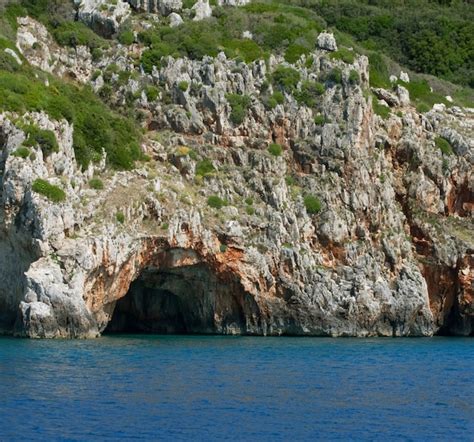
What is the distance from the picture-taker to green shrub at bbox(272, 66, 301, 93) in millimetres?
77812

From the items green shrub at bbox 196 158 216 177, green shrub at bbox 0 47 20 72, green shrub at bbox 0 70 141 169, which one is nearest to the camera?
green shrub at bbox 0 70 141 169

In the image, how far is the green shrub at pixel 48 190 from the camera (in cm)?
5994

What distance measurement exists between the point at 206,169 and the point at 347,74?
15.5 meters

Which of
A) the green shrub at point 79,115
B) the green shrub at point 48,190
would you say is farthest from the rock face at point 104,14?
the green shrub at point 48,190

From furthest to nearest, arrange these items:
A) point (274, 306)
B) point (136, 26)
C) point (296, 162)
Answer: point (136, 26)
point (296, 162)
point (274, 306)

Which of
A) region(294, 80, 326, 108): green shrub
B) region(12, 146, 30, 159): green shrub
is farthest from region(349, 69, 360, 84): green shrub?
region(12, 146, 30, 159): green shrub

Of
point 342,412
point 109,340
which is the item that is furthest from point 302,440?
point 109,340

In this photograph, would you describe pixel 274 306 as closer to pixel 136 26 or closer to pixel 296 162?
pixel 296 162

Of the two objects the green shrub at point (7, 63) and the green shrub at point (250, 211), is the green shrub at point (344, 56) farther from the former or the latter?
the green shrub at point (7, 63)

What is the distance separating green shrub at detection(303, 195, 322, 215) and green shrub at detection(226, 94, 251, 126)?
28.2 feet

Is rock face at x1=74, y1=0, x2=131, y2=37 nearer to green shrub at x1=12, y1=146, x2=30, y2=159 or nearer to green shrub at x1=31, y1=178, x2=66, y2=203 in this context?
green shrub at x1=12, y1=146, x2=30, y2=159

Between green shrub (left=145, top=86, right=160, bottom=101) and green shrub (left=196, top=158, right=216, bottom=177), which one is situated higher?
green shrub (left=145, top=86, right=160, bottom=101)

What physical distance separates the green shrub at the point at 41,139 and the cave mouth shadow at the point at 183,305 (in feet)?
37.7

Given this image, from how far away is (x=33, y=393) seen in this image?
36.6 m
